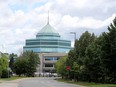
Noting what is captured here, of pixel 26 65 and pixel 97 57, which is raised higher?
pixel 26 65

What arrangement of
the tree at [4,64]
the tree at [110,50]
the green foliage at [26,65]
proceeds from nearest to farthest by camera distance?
1. the tree at [110,50]
2. the tree at [4,64]
3. the green foliage at [26,65]

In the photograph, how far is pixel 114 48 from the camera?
44.6 metres

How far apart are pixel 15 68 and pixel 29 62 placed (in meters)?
7.89

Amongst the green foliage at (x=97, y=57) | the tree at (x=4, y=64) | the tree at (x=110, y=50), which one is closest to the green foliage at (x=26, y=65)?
the tree at (x=4, y=64)

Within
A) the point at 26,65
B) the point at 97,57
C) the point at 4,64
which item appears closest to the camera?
the point at 97,57

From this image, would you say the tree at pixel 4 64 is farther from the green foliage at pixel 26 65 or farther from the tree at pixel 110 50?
the tree at pixel 110 50

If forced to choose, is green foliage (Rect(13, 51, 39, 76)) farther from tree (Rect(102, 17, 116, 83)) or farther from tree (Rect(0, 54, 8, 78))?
tree (Rect(102, 17, 116, 83))

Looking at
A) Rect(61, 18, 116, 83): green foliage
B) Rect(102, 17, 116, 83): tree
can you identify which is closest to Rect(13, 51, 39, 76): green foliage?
Rect(61, 18, 116, 83): green foliage

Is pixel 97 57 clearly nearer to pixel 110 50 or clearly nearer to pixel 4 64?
pixel 110 50

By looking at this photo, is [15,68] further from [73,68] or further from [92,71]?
[92,71]

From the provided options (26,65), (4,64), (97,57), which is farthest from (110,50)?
(26,65)

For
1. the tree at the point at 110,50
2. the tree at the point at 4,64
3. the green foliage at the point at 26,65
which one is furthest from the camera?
the green foliage at the point at 26,65

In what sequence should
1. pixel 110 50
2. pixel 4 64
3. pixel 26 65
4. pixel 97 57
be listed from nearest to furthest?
pixel 110 50 → pixel 97 57 → pixel 4 64 → pixel 26 65

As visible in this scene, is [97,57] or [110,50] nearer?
[110,50]
